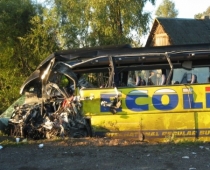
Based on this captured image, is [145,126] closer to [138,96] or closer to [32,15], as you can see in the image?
[138,96]

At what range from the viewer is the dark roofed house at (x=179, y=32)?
27.9 m

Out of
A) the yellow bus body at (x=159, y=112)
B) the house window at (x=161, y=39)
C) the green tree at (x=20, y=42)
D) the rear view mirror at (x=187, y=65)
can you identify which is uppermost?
the house window at (x=161, y=39)

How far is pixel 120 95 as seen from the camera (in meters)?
7.77

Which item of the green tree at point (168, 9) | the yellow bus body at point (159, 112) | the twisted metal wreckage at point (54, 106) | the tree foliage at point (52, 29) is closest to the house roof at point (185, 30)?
the tree foliage at point (52, 29)

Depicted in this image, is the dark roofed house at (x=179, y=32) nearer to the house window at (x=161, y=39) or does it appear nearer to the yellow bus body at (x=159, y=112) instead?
the house window at (x=161, y=39)

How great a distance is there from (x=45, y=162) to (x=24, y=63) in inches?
516

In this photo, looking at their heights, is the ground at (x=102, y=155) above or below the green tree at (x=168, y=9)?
A: below

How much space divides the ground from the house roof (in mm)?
20582

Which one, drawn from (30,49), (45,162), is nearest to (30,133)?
(45,162)

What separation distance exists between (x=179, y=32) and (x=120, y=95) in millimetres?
22232

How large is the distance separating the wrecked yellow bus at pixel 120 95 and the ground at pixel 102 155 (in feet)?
1.72

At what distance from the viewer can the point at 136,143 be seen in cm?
740

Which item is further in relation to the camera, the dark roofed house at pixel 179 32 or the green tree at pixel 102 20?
the dark roofed house at pixel 179 32

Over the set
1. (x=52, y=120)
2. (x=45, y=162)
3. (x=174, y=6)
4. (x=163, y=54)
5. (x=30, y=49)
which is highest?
(x=174, y=6)
